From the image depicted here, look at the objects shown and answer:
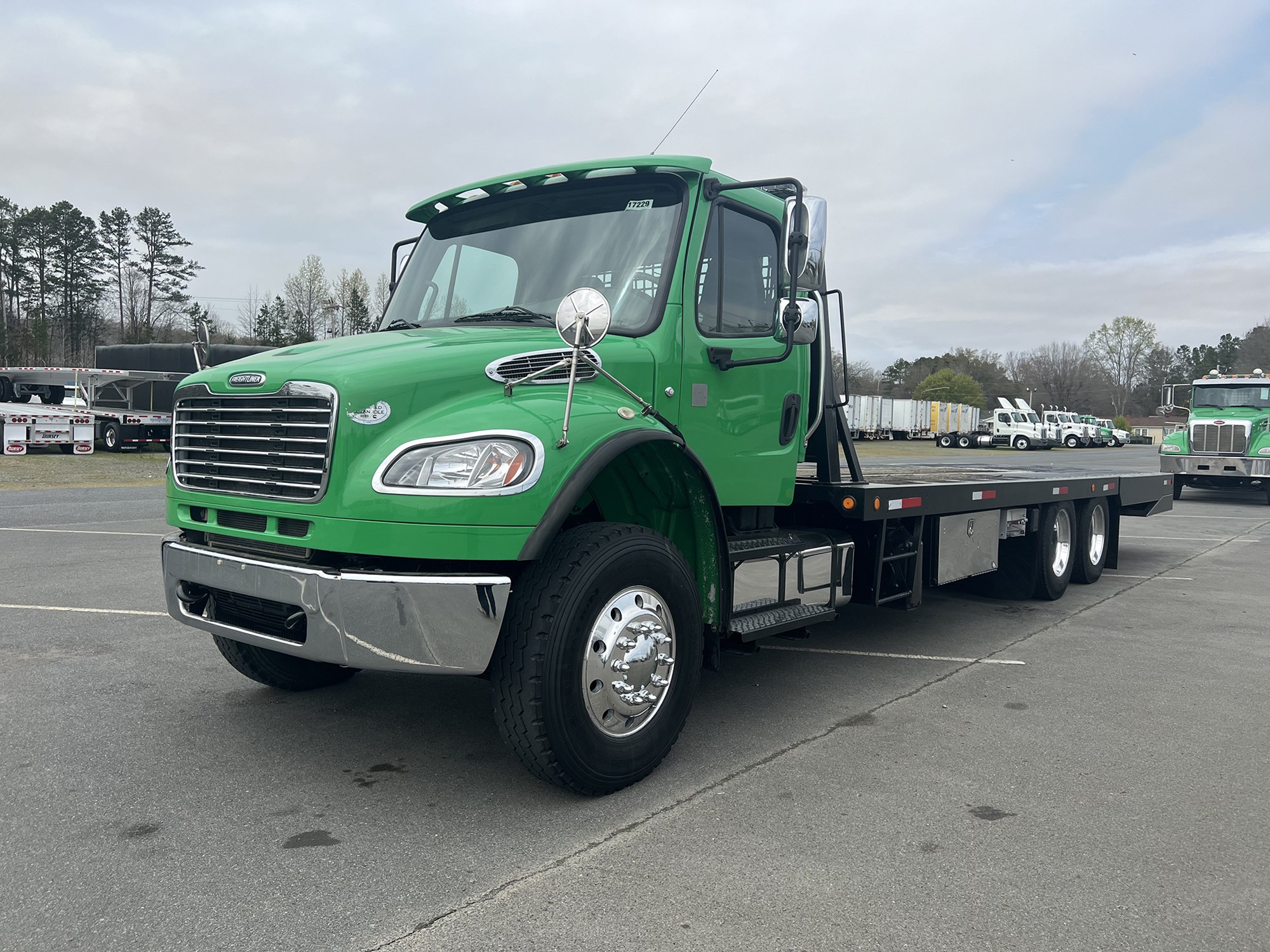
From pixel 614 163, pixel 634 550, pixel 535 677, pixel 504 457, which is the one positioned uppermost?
pixel 614 163

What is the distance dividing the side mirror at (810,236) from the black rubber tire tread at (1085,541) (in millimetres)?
4819

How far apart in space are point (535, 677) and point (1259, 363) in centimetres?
7832

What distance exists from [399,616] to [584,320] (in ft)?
4.12

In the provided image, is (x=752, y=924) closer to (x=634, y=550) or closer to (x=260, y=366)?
(x=634, y=550)

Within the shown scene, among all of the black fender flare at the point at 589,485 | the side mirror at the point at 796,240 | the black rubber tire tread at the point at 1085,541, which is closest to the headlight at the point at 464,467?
the black fender flare at the point at 589,485

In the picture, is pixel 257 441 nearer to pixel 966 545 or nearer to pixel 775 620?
pixel 775 620

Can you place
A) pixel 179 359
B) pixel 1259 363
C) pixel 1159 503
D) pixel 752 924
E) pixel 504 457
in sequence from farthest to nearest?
pixel 1259 363, pixel 179 359, pixel 1159 503, pixel 504 457, pixel 752 924

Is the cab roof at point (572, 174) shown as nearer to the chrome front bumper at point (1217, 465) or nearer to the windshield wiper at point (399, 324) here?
the windshield wiper at point (399, 324)

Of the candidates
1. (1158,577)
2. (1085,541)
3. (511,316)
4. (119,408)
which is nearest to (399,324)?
(511,316)

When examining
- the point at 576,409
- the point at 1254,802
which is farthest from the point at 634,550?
the point at 1254,802

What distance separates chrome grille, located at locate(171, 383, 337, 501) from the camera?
139 inches

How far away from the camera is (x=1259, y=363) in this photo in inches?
2675

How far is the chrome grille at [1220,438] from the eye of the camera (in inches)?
779

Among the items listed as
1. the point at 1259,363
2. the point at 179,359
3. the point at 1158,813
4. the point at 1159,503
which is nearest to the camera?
the point at 1158,813
